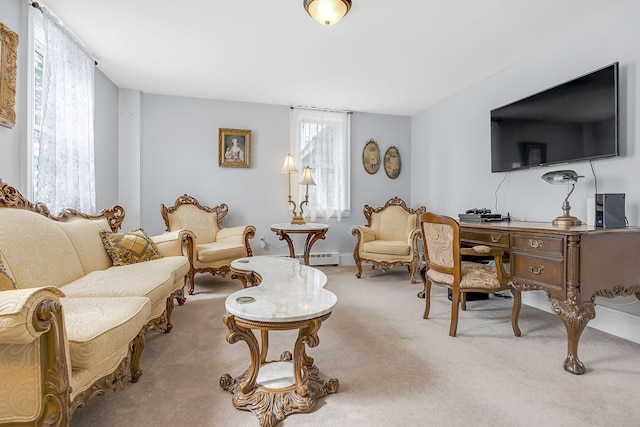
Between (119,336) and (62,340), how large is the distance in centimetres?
27

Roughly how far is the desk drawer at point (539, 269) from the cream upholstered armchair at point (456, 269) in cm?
10

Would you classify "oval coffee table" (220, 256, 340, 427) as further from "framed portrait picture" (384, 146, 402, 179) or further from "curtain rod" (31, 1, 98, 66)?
"framed portrait picture" (384, 146, 402, 179)

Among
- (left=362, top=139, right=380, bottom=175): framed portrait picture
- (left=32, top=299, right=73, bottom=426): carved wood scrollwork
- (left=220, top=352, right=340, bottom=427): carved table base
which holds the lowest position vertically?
A: (left=220, top=352, right=340, bottom=427): carved table base

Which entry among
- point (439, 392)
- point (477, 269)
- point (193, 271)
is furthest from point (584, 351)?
point (193, 271)

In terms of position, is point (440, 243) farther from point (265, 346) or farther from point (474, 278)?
point (265, 346)

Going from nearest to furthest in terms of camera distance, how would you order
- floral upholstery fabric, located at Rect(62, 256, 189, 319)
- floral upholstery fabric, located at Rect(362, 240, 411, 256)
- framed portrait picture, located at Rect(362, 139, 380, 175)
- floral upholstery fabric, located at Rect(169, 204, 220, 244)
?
floral upholstery fabric, located at Rect(62, 256, 189, 319), floral upholstery fabric, located at Rect(362, 240, 411, 256), floral upholstery fabric, located at Rect(169, 204, 220, 244), framed portrait picture, located at Rect(362, 139, 380, 175)

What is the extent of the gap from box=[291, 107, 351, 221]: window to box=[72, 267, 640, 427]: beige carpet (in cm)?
222

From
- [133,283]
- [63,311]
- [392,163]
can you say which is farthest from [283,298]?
[392,163]

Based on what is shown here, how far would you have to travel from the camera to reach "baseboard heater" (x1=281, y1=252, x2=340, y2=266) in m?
4.74

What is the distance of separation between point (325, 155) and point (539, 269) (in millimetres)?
3271

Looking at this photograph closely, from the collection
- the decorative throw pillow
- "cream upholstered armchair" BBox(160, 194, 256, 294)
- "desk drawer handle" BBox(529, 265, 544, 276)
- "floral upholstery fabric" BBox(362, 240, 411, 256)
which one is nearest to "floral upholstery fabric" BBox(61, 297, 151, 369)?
the decorative throw pillow

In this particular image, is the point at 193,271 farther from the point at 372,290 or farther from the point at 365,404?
the point at 365,404

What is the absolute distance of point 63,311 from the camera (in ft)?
3.47

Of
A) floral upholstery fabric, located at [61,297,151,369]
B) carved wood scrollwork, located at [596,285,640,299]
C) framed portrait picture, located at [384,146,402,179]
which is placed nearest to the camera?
floral upholstery fabric, located at [61,297,151,369]
